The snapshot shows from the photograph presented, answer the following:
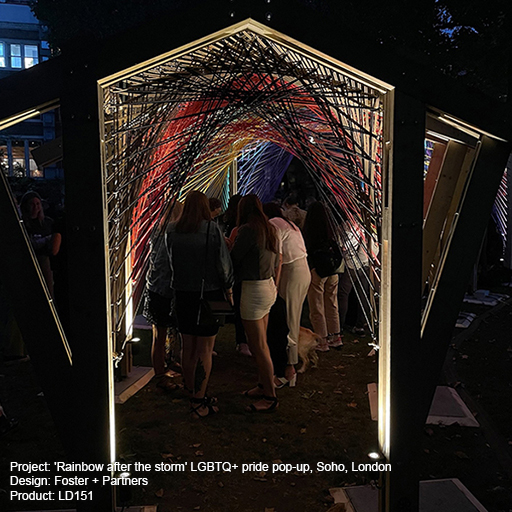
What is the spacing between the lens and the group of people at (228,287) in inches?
161

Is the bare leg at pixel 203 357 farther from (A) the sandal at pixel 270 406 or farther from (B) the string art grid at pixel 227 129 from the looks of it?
(B) the string art grid at pixel 227 129

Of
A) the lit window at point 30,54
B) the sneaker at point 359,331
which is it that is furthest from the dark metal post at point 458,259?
the lit window at point 30,54

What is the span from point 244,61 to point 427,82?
1.14 metres

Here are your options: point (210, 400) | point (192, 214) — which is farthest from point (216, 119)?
point (210, 400)

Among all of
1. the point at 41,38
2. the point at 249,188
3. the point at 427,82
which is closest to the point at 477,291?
the point at 249,188

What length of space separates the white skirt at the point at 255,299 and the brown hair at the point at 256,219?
312 millimetres

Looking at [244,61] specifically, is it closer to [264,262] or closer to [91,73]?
[91,73]

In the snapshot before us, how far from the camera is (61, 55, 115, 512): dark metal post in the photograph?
239cm

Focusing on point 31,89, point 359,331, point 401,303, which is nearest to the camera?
point 31,89

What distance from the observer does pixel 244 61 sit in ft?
10.4

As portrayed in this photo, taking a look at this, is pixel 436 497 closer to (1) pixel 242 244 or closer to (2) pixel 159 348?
(1) pixel 242 244

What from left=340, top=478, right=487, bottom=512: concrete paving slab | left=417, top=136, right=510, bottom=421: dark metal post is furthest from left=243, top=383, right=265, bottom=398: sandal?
left=417, top=136, right=510, bottom=421: dark metal post

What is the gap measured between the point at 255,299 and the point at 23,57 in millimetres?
26379

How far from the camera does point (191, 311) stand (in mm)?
4086
